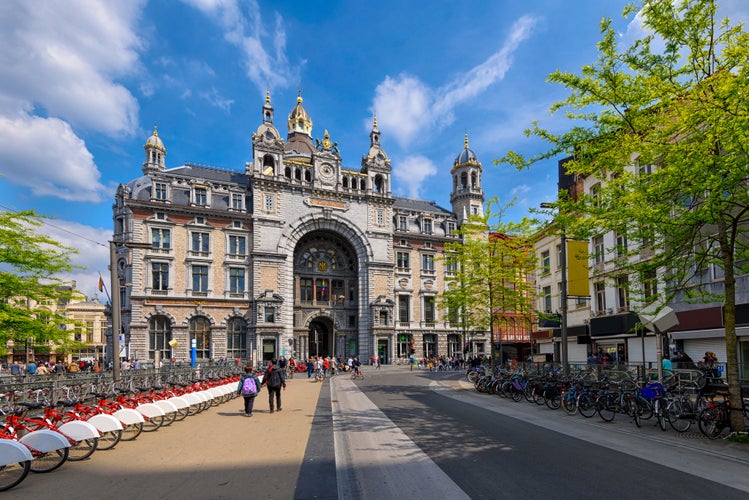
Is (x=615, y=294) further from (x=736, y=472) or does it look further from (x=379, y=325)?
(x=379, y=325)

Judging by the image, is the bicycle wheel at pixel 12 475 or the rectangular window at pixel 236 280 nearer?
the bicycle wheel at pixel 12 475

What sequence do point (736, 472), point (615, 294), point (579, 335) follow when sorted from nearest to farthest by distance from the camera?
1. point (736, 472)
2. point (615, 294)
3. point (579, 335)

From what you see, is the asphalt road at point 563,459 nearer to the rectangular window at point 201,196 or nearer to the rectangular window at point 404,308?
the rectangular window at point 201,196

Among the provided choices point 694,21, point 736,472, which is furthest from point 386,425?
point 694,21

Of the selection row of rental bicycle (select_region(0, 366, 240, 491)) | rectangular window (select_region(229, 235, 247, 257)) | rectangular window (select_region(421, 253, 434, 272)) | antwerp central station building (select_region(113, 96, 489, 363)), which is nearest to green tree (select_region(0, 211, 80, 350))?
row of rental bicycle (select_region(0, 366, 240, 491))

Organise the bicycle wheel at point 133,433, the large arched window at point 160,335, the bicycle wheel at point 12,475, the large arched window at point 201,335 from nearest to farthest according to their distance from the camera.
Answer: the bicycle wheel at point 12,475 → the bicycle wheel at point 133,433 → the large arched window at point 160,335 → the large arched window at point 201,335

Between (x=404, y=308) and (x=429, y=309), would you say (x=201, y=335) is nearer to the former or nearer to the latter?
(x=404, y=308)

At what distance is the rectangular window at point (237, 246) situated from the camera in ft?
159

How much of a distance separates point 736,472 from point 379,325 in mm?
44868

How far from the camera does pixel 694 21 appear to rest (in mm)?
11039

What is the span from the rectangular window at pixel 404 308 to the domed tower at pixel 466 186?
13078 mm

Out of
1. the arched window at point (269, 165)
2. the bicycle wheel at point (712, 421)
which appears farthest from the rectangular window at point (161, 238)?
the bicycle wheel at point (712, 421)

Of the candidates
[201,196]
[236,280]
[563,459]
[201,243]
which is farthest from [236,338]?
[563,459]

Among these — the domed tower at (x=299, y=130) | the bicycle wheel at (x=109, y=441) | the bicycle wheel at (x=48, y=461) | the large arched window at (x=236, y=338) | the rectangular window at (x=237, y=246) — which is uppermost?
the domed tower at (x=299, y=130)
